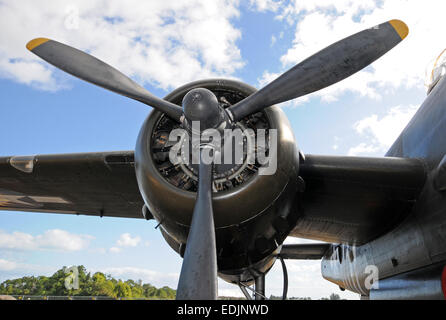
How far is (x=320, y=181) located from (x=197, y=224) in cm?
218

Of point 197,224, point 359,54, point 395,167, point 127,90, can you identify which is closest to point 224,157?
point 197,224

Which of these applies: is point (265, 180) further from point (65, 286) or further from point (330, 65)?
point (65, 286)

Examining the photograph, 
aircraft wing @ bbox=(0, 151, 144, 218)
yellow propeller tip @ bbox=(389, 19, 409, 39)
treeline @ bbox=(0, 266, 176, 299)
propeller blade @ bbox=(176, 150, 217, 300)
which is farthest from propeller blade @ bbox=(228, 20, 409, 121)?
treeline @ bbox=(0, 266, 176, 299)

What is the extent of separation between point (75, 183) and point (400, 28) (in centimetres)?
530

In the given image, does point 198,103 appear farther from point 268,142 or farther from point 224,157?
point 268,142

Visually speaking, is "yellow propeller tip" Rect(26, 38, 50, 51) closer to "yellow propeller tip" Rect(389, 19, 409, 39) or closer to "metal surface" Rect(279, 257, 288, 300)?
"yellow propeller tip" Rect(389, 19, 409, 39)

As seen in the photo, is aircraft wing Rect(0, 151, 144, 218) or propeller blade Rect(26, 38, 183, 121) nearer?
propeller blade Rect(26, 38, 183, 121)

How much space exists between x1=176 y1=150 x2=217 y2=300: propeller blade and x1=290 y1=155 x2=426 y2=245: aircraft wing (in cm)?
138

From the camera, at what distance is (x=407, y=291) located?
15.9 feet

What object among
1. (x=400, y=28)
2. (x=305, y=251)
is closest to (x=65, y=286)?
(x=305, y=251)

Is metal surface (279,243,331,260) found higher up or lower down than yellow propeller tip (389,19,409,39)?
lower down

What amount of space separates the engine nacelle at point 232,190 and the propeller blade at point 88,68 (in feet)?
0.98

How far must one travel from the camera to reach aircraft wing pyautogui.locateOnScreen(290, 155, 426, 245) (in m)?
4.33
